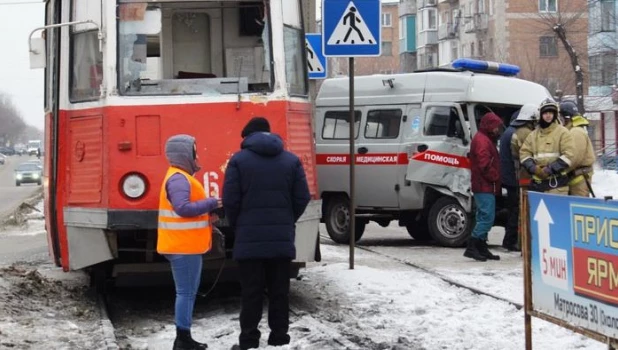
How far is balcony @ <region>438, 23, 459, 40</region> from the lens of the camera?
75.4 m

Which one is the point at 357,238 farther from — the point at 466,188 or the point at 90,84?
the point at 90,84

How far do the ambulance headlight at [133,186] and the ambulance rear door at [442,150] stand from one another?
22.7 ft

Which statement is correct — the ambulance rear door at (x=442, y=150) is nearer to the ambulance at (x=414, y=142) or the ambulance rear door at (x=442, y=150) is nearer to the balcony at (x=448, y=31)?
the ambulance at (x=414, y=142)

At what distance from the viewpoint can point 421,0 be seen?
84.1 metres

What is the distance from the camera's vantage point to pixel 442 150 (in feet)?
51.0

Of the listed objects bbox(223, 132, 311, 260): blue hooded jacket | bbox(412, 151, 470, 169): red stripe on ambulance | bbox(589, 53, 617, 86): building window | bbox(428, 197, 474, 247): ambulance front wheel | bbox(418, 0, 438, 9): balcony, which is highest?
bbox(418, 0, 438, 9): balcony

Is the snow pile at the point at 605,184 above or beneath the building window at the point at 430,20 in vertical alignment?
beneath

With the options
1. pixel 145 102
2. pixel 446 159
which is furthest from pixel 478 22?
pixel 145 102

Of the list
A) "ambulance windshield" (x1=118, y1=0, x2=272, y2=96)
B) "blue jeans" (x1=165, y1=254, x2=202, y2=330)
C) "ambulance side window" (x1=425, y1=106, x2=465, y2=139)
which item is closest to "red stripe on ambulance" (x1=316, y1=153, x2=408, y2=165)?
"ambulance side window" (x1=425, y1=106, x2=465, y2=139)

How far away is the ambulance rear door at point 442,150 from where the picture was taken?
612 inches

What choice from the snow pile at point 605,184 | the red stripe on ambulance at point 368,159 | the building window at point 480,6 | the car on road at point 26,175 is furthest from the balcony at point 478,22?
the red stripe on ambulance at point 368,159

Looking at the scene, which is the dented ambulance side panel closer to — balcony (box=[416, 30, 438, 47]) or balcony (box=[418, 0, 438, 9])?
balcony (box=[416, 30, 438, 47])

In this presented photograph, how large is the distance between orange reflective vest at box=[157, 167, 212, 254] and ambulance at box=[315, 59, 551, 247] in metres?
7.79

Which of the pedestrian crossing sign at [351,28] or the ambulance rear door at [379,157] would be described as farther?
the ambulance rear door at [379,157]
